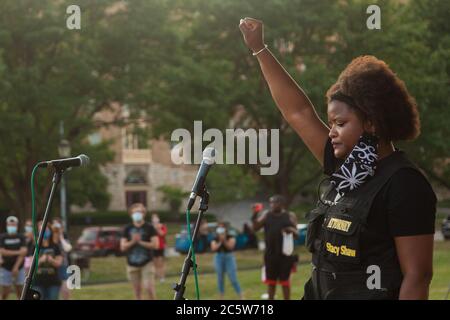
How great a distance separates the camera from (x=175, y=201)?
55.3 m

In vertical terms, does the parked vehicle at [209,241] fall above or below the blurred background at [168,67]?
below

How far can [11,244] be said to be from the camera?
48.2 feet

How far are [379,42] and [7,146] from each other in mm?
10916

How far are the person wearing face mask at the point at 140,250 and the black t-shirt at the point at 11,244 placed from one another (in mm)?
2299

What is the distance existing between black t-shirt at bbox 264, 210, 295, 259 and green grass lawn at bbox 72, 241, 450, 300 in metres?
0.61

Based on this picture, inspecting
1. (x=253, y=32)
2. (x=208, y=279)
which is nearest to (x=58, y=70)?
(x=208, y=279)

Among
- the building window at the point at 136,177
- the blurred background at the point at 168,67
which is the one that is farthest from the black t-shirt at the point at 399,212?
the building window at the point at 136,177

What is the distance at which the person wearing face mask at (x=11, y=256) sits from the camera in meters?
14.5

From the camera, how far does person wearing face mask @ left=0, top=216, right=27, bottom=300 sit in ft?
47.6

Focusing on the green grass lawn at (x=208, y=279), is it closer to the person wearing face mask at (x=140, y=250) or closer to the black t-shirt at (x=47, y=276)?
the person wearing face mask at (x=140, y=250)

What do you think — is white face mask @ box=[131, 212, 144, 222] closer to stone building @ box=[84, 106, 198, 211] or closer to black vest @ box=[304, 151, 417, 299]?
black vest @ box=[304, 151, 417, 299]

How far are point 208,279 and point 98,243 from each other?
10.0 metres

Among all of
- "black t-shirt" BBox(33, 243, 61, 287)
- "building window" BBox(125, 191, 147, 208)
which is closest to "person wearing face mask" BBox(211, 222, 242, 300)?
"black t-shirt" BBox(33, 243, 61, 287)
